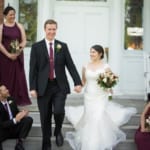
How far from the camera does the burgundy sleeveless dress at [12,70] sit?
8.87 meters

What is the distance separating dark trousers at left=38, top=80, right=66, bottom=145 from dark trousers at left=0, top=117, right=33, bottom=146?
42cm

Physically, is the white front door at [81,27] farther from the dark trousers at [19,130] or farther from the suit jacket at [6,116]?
the dark trousers at [19,130]

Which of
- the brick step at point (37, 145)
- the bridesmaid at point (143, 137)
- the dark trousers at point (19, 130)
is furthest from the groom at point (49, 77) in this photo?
the bridesmaid at point (143, 137)

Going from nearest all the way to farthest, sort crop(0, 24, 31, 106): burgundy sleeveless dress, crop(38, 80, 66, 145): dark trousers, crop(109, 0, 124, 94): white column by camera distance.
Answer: crop(38, 80, 66, 145): dark trousers → crop(0, 24, 31, 106): burgundy sleeveless dress → crop(109, 0, 124, 94): white column

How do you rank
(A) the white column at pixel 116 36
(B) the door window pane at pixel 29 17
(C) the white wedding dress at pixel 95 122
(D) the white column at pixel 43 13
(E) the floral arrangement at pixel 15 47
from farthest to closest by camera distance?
(B) the door window pane at pixel 29 17, (A) the white column at pixel 116 36, (D) the white column at pixel 43 13, (E) the floral arrangement at pixel 15 47, (C) the white wedding dress at pixel 95 122

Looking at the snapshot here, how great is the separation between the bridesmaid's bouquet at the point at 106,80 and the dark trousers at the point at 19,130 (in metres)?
1.23

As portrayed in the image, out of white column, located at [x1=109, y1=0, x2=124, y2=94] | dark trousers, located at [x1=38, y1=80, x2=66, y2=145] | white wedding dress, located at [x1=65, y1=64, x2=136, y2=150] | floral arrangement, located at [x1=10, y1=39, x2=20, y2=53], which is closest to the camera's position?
dark trousers, located at [x1=38, y1=80, x2=66, y2=145]

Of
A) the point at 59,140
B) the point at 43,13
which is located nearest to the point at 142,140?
the point at 59,140

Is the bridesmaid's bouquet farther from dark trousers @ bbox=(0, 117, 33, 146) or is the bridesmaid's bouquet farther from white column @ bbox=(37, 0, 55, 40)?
white column @ bbox=(37, 0, 55, 40)

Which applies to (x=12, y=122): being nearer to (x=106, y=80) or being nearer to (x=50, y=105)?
(x=50, y=105)

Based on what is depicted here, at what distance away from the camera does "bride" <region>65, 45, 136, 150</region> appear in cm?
773

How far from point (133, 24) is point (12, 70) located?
3833mm

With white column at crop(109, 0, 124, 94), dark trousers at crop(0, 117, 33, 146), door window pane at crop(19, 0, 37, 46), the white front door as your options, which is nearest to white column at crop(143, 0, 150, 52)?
white column at crop(109, 0, 124, 94)

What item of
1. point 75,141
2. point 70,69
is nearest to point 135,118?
point 75,141
